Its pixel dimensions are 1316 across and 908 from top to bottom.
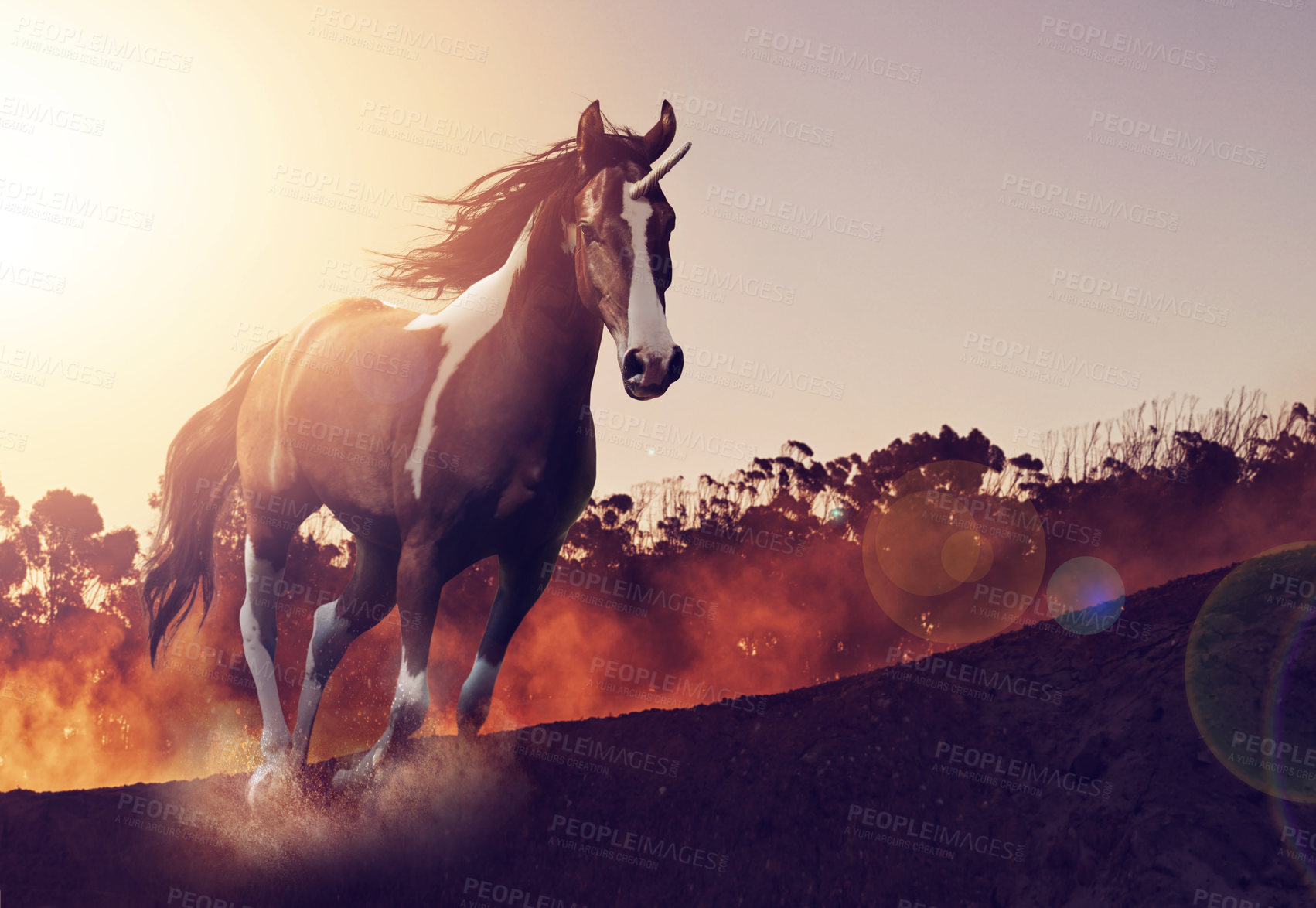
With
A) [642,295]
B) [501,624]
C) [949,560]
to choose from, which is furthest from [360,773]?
[949,560]

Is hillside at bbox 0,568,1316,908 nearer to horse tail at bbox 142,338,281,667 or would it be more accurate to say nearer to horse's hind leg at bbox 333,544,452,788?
horse's hind leg at bbox 333,544,452,788

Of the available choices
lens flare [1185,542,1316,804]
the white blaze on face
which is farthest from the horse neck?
lens flare [1185,542,1316,804]

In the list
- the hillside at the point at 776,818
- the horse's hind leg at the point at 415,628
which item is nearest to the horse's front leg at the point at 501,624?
the hillside at the point at 776,818

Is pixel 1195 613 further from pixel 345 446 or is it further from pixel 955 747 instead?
pixel 345 446

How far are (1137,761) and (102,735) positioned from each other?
35.2 meters

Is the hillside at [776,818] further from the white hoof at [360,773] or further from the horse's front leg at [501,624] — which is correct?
the horse's front leg at [501,624]

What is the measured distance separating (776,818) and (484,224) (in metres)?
4.85

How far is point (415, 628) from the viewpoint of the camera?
17.1 feet

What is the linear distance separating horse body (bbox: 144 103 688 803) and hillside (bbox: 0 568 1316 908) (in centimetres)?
62

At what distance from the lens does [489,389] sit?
17.7ft

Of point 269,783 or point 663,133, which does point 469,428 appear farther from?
point 269,783

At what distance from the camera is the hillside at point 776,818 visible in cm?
502

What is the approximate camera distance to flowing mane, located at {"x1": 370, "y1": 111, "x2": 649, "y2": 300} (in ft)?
19.5

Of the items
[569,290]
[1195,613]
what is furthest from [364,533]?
[1195,613]
